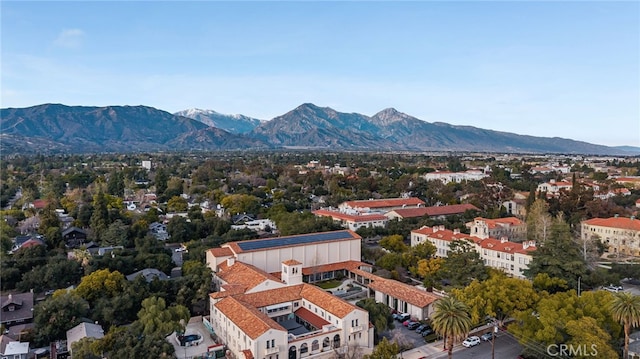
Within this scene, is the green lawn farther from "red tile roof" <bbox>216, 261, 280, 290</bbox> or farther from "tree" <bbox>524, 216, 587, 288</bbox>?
"tree" <bbox>524, 216, 587, 288</bbox>

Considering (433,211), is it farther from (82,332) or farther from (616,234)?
(82,332)

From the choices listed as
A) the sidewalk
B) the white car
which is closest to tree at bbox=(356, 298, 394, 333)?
the sidewalk

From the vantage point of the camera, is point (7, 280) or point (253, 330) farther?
point (7, 280)

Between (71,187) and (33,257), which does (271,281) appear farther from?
(71,187)

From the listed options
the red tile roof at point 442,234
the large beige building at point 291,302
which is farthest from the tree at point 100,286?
the red tile roof at point 442,234

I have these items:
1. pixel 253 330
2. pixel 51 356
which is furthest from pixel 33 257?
pixel 253 330
